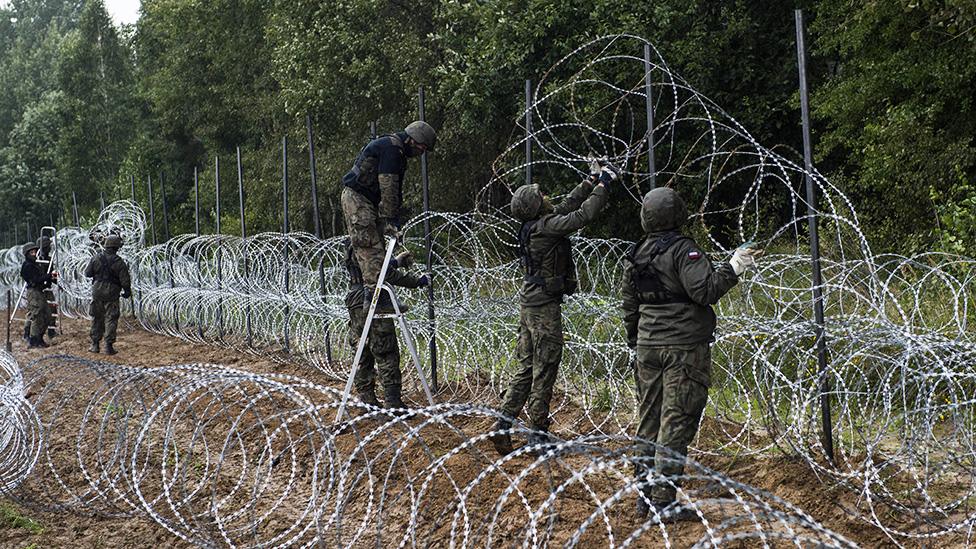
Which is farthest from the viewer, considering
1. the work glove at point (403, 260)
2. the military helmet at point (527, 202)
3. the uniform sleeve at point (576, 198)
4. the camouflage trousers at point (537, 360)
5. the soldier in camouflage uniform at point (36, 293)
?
the soldier in camouflage uniform at point (36, 293)

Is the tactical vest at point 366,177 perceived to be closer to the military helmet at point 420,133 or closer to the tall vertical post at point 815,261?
the military helmet at point 420,133

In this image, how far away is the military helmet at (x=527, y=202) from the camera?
257 inches

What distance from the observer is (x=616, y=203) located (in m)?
18.0

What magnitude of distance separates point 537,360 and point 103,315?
10100mm

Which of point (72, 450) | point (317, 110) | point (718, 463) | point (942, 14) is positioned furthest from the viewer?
point (317, 110)

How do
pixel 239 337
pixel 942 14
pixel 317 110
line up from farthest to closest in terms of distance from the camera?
pixel 317 110 < pixel 239 337 < pixel 942 14

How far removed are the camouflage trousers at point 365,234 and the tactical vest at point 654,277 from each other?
3.02 m

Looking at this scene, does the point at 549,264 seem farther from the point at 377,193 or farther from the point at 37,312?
the point at 37,312

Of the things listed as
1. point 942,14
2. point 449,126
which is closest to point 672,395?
point 942,14

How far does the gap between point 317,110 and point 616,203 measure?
8300mm

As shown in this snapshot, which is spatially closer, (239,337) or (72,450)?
(72,450)

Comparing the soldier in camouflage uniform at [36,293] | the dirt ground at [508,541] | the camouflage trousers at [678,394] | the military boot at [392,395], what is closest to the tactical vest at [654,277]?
the camouflage trousers at [678,394]

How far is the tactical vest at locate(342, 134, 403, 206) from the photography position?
775cm

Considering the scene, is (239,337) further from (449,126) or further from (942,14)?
(942,14)
